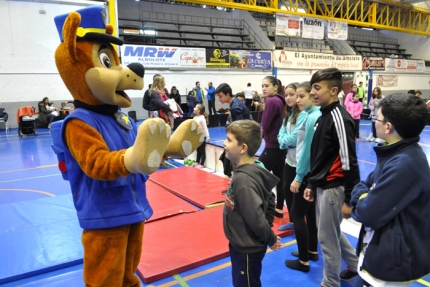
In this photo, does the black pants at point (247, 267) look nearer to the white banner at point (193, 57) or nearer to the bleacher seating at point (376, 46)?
the white banner at point (193, 57)

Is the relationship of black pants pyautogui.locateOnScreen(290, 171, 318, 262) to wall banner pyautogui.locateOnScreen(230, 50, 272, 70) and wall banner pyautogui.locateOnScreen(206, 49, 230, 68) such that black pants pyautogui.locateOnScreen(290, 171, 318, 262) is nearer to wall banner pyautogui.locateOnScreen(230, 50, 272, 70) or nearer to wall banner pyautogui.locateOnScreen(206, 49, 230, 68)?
wall banner pyautogui.locateOnScreen(206, 49, 230, 68)

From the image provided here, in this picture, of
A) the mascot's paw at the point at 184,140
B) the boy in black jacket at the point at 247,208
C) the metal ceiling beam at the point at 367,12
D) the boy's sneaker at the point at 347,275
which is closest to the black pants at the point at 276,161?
the boy's sneaker at the point at 347,275

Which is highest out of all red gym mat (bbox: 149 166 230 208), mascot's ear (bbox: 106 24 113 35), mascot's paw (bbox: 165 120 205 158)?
mascot's ear (bbox: 106 24 113 35)

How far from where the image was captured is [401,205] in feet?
5.10

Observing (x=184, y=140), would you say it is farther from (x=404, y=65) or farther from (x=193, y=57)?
(x=404, y=65)

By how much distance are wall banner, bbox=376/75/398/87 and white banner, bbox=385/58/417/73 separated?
49 cm

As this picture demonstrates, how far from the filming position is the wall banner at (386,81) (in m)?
22.3

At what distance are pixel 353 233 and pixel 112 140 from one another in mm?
2976

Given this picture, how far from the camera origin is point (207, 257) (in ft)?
10.1

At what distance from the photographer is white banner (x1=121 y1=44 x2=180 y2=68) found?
531 inches

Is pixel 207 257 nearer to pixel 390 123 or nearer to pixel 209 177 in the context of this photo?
pixel 390 123

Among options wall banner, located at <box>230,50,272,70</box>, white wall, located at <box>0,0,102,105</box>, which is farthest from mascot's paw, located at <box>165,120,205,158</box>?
wall banner, located at <box>230,50,272,70</box>

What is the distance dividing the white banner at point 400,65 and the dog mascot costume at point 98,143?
2424 centimetres

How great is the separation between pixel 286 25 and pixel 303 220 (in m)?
13.6
